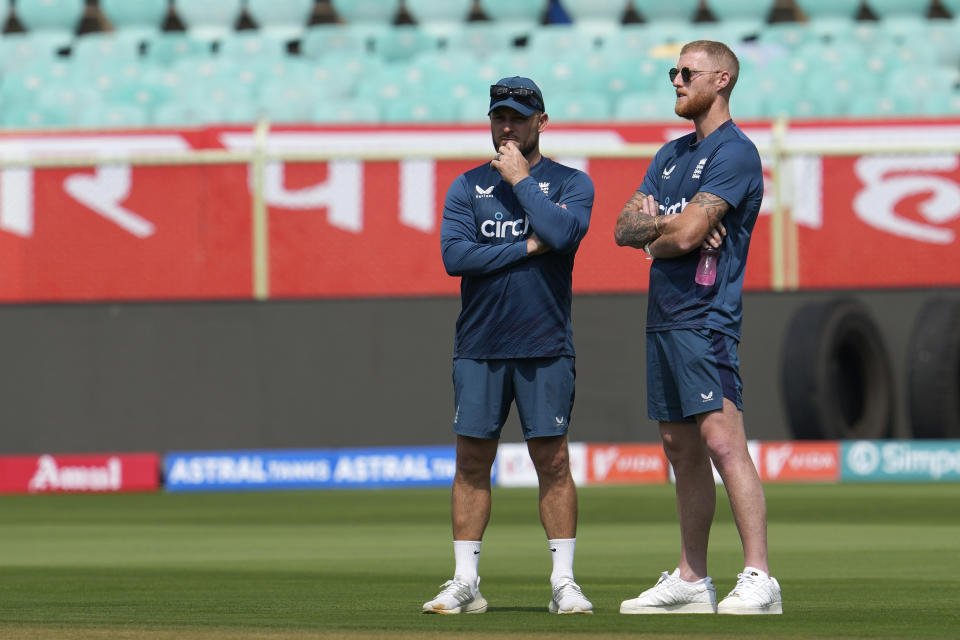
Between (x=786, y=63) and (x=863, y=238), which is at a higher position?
(x=786, y=63)

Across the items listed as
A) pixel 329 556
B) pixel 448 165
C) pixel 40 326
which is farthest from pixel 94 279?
pixel 329 556

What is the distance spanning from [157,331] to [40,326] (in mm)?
1245

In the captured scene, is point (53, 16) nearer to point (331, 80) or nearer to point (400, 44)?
point (400, 44)

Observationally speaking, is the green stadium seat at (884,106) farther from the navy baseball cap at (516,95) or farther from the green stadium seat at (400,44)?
the navy baseball cap at (516,95)

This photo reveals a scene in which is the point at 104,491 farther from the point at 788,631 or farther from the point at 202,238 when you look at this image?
the point at 788,631

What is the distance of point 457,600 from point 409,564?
3124 millimetres

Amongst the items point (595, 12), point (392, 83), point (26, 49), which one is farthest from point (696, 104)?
point (26, 49)

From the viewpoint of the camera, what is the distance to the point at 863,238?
2053cm

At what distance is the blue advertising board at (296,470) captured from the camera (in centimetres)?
1903

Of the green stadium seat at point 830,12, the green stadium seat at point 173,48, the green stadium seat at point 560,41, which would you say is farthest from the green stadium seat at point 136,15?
the green stadium seat at point 830,12

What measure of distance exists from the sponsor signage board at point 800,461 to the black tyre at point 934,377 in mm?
899

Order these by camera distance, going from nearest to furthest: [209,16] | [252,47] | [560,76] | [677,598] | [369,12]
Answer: [677,598] → [560,76] → [252,47] → [369,12] → [209,16]

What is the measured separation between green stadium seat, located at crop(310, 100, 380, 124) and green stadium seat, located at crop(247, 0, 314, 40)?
4.02 metres

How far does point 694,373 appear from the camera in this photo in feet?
21.9
